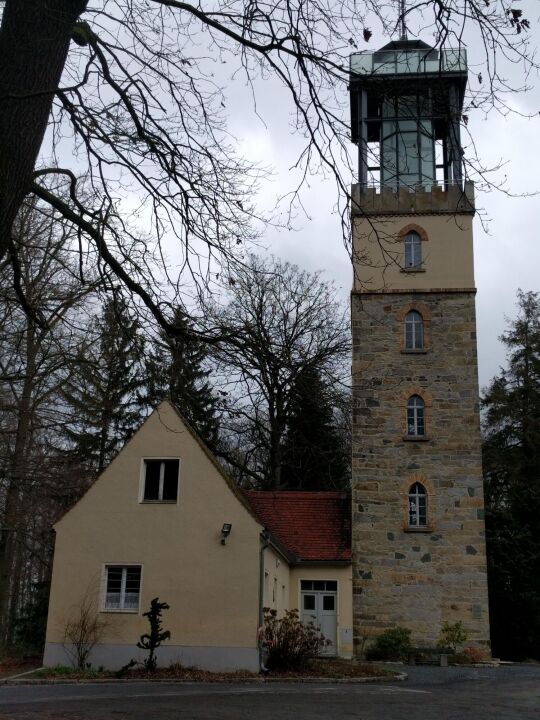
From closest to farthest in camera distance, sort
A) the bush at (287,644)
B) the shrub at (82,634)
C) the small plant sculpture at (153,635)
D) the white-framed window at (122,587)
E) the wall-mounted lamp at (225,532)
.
→ the small plant sculpture at (153,635) → the bush at (287,644) → the shrub at (82,634) → the wall-mounted lamp at (225,532) → the white-framed window at (122,587)

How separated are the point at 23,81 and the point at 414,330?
22.5m

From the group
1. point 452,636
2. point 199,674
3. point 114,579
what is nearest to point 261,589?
point 199,674

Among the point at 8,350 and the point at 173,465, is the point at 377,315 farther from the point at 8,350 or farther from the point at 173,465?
the point at 8,350

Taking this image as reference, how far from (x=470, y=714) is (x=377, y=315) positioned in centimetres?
1656

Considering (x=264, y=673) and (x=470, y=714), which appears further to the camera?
(x=264, y=673)

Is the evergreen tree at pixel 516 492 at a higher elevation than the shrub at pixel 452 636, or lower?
higher

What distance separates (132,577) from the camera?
20.8 meters

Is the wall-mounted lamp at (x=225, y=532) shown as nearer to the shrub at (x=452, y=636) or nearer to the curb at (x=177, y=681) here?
the curb at (x=177, y=681)

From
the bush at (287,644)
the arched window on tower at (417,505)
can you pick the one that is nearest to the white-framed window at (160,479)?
the bush at (287,644)

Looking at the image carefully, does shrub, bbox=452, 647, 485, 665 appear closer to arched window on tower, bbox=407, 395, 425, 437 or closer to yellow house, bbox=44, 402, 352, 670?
yellow house, bbox=44, 402, 352, 670

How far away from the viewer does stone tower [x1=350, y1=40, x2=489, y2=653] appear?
79.9ft

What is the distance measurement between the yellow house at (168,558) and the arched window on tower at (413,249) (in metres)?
10.4

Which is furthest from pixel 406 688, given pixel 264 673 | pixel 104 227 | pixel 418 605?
pixel 104 227

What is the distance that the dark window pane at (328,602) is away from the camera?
81.9ft
